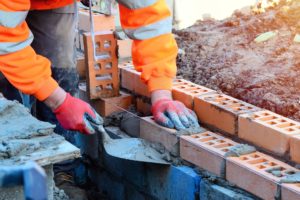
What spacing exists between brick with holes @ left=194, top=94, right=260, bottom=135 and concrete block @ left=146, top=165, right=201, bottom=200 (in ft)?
1.07

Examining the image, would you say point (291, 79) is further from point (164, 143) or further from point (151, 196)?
point (151, 196)

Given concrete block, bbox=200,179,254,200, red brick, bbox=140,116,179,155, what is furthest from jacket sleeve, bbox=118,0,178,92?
concrete block, bbox=200,179,254,200

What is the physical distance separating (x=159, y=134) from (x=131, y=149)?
0.19m

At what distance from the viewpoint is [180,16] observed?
18.4 feet

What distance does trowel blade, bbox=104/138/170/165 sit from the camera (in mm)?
3223

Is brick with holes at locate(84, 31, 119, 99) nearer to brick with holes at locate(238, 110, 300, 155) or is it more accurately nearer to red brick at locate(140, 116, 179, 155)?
red brick at locate(140, 116, 179, 155)

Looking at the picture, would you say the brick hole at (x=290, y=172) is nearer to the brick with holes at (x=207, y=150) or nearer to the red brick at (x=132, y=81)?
the brick with holes at (x=207, y=150)

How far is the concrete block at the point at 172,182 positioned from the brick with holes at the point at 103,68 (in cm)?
78

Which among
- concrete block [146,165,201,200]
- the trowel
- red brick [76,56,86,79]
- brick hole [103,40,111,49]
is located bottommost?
concrete block [146,165,201,200]

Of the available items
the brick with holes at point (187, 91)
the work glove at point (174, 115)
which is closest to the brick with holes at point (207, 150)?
the work glove at point (174, 115)

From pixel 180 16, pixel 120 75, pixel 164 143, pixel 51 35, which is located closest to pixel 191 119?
pixel 164 143

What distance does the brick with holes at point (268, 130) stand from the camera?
2.82 m

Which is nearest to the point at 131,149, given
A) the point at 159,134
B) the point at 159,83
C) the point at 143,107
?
the point at 159,134

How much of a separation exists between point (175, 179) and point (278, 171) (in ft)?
2.24
